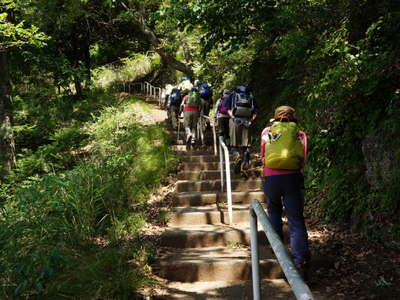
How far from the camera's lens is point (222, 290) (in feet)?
12.5

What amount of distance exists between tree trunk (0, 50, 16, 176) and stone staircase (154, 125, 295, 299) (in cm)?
569

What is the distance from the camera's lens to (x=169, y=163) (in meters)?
7.92

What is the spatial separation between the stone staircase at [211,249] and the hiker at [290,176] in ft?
1.73

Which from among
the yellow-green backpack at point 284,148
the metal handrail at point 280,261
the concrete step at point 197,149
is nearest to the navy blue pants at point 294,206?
the yellow-green backpack at point 284,148

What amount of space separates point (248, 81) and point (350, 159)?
21.4ft

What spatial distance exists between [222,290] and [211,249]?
3.19 ft

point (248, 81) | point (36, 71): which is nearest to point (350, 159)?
Answer: point (248, 81)

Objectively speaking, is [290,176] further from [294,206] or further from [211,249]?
[211,249]

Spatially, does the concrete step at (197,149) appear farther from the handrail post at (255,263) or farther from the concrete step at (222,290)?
the handrail post at (255,263)

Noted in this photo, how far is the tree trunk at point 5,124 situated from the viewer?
986cm

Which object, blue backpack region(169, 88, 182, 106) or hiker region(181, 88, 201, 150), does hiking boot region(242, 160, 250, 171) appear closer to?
hiker region(181, 88, 201, 150)

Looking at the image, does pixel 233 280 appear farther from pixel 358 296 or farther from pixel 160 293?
pixel 358 296

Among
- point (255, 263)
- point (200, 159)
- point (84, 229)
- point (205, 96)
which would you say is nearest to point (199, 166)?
point (200, 159)

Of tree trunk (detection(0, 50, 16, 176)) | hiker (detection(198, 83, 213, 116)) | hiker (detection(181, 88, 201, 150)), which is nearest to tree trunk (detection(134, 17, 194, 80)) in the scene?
hiker (detection(198, 83, 213, 116))
